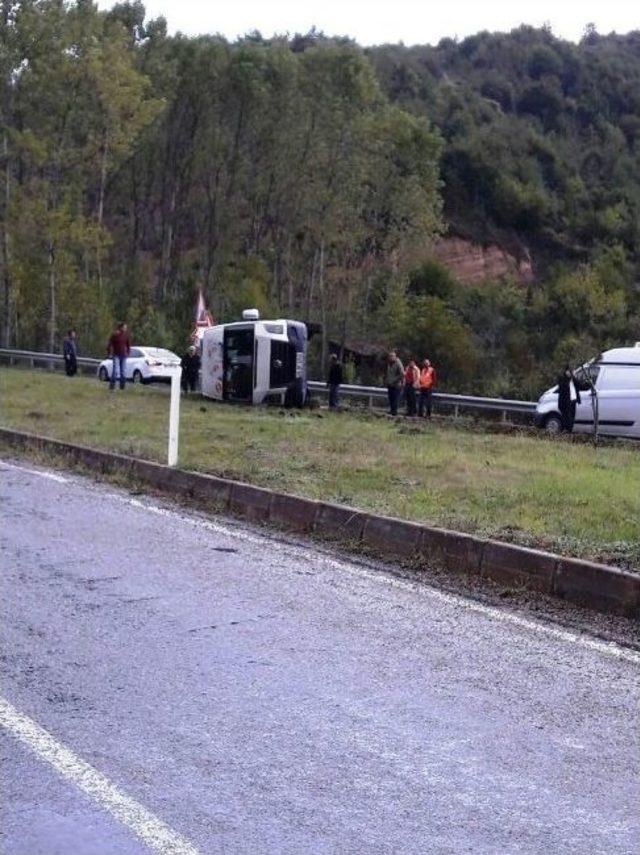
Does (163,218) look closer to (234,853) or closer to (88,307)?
(88,307)

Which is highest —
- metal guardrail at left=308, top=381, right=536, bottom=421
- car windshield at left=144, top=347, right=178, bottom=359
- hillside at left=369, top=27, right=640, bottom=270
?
hillside at left=369, top=27, right=640, bottom=270

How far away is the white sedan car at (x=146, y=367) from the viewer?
38.2 metres

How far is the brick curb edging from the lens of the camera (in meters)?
8.17

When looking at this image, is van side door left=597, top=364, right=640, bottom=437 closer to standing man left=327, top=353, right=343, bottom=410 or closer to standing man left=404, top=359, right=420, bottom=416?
standing man left=404, top=359, right=420, bottom=416

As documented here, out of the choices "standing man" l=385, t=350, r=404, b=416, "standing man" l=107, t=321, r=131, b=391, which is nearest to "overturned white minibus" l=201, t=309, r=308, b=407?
"standing man" l=107, t=321, r=131, b=391

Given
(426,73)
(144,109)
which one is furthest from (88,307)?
(426,73)

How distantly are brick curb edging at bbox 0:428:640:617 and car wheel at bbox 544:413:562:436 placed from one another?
11.0 metres

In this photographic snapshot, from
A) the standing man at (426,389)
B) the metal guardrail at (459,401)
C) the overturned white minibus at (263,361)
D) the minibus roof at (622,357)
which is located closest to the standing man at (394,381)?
the standing man at (426,389)

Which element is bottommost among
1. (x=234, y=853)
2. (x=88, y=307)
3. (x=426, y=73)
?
(x=234, y=853)

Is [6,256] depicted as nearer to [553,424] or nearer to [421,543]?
[553,424]

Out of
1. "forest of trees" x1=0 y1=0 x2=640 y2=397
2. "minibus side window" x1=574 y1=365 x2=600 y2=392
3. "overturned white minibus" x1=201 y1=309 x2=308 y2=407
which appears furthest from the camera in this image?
"forest of trees" x1=0 y1=0 x2=640 y2=397

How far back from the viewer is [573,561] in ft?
27.7

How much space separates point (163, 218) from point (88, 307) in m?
15.9

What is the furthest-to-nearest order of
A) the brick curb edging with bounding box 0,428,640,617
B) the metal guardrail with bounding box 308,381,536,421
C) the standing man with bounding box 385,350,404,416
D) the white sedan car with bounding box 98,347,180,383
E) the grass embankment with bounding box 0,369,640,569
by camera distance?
the white sedan car with bounding box 98,347,180,383, the metal guardrail with bounding box 308,381,536,421, the standing man with bounding box 385,350,404,416, the grass embankment with bounding box 0,369,640,569, the brick curb edging with bounding box 0,428,640,617
